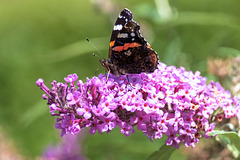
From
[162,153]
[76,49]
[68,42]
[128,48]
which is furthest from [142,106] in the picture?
[68,42]

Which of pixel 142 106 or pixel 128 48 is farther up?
pixel 128 48

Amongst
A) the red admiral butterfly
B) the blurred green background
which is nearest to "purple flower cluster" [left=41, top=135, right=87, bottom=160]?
the blurred green background

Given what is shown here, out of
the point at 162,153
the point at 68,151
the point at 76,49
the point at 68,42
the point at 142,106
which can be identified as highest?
the point at 68,42

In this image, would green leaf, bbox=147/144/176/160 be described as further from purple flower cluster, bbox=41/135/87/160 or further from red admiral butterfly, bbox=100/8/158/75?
purple flower cluster, bbox=41/135/87/160

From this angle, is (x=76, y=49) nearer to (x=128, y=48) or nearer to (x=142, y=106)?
(x=128, y=48)

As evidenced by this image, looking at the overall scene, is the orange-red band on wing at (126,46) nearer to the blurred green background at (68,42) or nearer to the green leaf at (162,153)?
the green leaf at (162,153)

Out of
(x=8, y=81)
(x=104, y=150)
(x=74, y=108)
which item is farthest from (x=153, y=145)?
(x=8, y=81)

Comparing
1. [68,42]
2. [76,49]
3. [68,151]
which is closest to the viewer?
[68,151]
